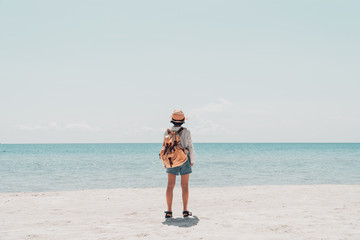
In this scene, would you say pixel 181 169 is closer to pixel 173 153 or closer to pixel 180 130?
pixel 173 153

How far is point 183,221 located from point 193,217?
0.43 m

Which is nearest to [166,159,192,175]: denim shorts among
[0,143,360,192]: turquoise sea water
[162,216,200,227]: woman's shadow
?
[162,216,200,227]: woman's shadow

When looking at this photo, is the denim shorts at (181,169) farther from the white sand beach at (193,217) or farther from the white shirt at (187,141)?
the white sand beach at (193,217)

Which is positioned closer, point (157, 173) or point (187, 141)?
point (187, 141)

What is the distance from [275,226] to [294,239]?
84 cm

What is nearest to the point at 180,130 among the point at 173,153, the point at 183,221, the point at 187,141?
the point at 187,141

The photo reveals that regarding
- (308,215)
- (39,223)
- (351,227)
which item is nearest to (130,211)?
(39,223)

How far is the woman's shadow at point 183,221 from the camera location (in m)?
6.14

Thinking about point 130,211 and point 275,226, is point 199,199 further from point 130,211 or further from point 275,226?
point 275,226

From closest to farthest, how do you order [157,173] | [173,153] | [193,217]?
[173,153]
[193,217]
[157,173]

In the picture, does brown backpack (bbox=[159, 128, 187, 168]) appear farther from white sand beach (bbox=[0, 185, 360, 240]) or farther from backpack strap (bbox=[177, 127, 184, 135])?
white sand beach (bbox=[0, 185, 360, 240])

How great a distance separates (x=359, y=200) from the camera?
8.72 meters

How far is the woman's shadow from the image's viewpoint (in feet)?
20.1

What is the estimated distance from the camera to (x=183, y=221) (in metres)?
6.41
